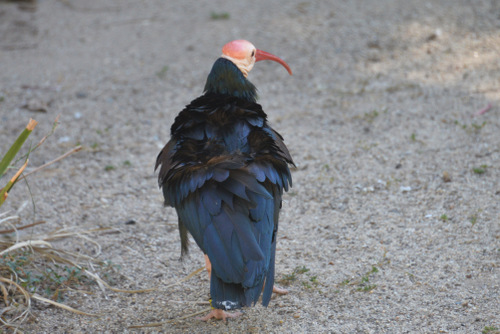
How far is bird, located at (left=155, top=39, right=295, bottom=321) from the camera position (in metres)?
2.87

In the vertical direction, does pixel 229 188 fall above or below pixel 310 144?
above

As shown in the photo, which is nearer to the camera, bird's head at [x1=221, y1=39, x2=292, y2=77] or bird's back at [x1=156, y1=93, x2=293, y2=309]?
bird's back at [x1=156, y1=93, x2=293, y2=309]

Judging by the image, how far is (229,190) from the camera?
9.81ft

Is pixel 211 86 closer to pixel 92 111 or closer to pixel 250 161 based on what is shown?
pixel 250 161

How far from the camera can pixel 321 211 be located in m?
4.51

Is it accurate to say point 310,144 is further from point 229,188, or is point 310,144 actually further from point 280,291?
point 229,188

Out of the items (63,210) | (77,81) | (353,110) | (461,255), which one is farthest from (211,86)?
(77,81)

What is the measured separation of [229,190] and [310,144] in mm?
2612

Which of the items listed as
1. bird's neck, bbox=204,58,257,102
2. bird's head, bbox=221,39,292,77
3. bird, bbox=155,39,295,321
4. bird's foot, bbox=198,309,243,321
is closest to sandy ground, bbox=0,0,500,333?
bird's foot, bbox=198,309,243,321

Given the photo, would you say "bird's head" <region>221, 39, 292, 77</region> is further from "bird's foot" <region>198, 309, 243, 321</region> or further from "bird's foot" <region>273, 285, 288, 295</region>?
"bird's foot" <region>198, 309, 243, 321</region>

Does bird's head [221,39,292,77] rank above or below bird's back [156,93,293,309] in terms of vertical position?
above

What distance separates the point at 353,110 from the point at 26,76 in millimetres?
4229

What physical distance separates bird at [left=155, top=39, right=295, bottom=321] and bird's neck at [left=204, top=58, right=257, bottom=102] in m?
0.17

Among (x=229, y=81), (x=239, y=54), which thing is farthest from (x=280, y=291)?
(x=239, y=54)
